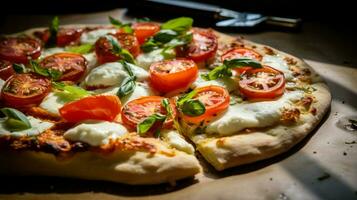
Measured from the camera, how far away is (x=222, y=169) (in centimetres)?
280

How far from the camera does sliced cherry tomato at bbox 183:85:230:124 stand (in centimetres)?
309

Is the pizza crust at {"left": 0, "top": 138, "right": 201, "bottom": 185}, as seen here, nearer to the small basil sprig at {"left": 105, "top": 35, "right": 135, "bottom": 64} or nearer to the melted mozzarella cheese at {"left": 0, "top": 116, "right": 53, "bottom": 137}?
the melted mozzarella cheese at {"left": 0, "top": 116, "right": 53, "bottom": 137}

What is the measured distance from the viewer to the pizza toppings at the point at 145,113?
293cm

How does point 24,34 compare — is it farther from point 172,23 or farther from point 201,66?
point 201,66

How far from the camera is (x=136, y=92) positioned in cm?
339

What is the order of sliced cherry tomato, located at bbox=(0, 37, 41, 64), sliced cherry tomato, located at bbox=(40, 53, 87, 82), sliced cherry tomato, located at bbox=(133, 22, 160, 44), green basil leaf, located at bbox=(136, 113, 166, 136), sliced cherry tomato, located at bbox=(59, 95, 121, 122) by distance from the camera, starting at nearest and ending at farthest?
green basil leaf, located at bbox=(136, 113, 166, 136) < sliced cherry tomato, located at bbox=(59, 95, 121, 122) < sliced cherry tomato, located at bbox=(40, 53, 87, 82) < sliced cherry tomato, located at bbox=(0, 37, 41, 64) < sliced cherry tomato, located at bbox=(133, 22, 160, 44)

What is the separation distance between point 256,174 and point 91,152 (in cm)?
102

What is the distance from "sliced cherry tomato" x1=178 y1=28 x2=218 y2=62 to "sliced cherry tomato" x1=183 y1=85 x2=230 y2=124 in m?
0.64

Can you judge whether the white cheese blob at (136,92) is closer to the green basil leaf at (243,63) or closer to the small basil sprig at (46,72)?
the small basil sprig at (46,72)

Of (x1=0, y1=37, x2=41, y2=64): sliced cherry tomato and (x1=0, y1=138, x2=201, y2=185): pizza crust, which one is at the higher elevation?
(x1=0, y1=37, x2=41, y2=64): sliced cherry tomato

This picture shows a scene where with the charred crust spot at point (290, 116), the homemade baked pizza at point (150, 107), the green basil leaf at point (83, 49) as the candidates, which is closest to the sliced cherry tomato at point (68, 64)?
the homemade baked pizza at point (150, 107)

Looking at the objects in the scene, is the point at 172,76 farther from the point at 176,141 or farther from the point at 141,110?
the point at 176,141

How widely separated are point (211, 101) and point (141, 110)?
0.49m

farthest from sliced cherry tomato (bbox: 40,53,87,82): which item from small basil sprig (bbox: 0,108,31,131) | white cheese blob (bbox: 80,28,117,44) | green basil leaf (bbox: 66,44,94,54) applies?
small basil sprig (bbox: 0,108,31,131)
